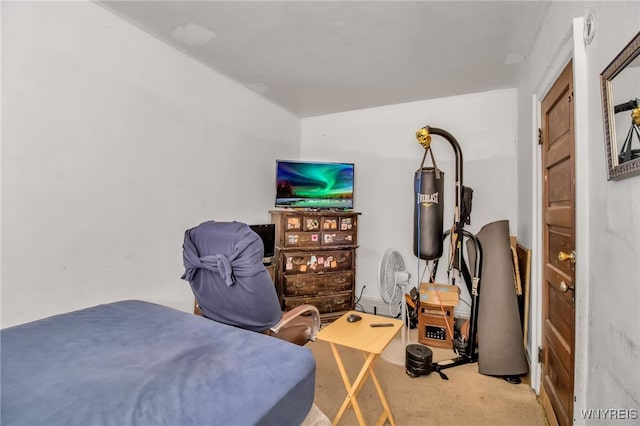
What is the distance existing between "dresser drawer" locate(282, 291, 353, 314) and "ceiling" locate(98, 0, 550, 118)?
242cm

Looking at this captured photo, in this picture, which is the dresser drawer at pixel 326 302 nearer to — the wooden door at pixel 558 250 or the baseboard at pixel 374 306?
the baseboard at pixel 374 306

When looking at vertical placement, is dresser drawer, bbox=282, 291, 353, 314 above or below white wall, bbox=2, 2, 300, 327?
below

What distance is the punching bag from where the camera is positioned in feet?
9.61

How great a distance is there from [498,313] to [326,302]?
1759 mm

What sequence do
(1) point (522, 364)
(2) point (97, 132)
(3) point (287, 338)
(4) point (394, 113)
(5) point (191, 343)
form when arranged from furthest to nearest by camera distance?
(4) point (394, 113)
(1) point (522, 364)
(2) point (97, 132)
(3) point (287, 338)
(5) point (191, 343)

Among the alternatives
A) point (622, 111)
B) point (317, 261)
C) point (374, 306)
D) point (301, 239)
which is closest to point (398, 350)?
point (374, 306)

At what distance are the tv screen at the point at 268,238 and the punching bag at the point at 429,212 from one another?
163 centimetres

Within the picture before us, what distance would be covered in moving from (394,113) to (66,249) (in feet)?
11.8

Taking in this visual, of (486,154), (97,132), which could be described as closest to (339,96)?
(486,154)

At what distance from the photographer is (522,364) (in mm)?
2285

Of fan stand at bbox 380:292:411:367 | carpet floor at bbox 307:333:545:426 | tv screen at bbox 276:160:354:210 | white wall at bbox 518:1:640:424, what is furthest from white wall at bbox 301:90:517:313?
white wall at bbox 518:1:640:424

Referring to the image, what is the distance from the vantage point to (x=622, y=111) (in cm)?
95

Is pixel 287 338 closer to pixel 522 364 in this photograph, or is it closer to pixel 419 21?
pixel 522 364

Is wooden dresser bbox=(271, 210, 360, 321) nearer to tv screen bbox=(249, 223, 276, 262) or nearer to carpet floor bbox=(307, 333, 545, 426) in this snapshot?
tv screen bbox=(249, 223, 276, 262)
